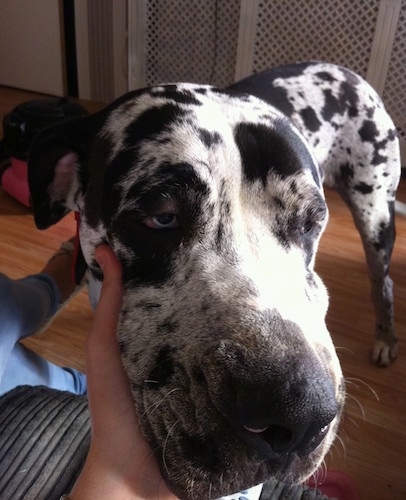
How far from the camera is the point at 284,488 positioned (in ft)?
4.31

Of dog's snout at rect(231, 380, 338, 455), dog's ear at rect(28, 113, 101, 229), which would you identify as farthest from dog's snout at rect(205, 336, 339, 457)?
dog's ear at rect(28, 113, 101, 229)

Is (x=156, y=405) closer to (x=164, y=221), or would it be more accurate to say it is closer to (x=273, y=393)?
(x=273, y=393)

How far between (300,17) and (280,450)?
145 inches

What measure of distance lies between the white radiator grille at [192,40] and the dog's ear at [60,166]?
3.08 meters

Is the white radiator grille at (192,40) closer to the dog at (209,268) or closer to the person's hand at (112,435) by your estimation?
the dog at (209,268)

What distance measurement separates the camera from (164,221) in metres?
1.15

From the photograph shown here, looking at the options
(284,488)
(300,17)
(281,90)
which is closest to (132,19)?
(300,17)

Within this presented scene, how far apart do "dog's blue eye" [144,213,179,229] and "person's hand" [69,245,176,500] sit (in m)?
0.17

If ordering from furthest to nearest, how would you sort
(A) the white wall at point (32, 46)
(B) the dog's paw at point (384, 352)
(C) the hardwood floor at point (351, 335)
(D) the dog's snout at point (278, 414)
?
(A) the white wall at point (32, 46)
(B) the dog's paw at point (384, 352)
(C) the hardwood floor at point (351, 335)
(D) the dog's snout at point (278, 414)

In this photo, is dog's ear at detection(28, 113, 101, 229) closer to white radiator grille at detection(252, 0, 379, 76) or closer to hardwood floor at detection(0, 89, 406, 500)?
hardwood floor at detection(0, 89, 406, 500)

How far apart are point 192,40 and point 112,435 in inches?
153

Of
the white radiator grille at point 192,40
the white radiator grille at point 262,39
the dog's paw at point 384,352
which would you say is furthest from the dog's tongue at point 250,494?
the white radiator grille at point 192,40

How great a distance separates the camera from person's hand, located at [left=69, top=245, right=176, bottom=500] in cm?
100

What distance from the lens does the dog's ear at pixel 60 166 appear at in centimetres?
145
